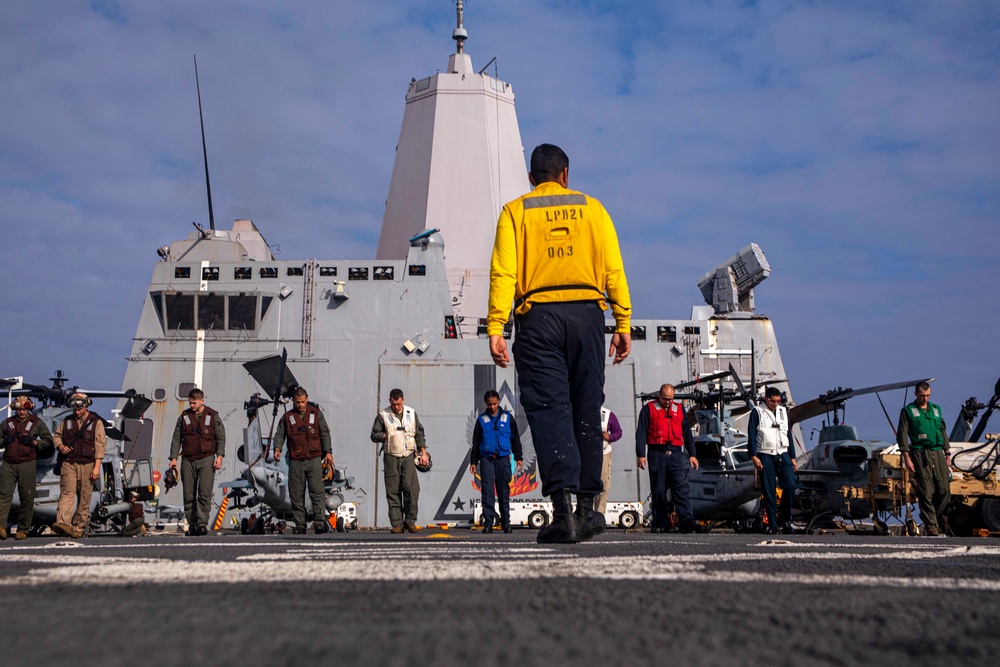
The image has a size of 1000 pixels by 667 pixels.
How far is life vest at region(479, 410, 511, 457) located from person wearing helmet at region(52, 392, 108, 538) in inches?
178

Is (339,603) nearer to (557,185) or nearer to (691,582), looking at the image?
(691,582)

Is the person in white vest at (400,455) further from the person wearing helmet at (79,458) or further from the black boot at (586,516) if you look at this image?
the black boot at (586,516)

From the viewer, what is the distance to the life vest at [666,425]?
10.7m

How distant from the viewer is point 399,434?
11328 millimetres

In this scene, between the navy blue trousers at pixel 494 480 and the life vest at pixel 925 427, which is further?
the navy blue trousers at pixel 494 480

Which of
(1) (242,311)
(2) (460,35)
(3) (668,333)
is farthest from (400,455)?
(2) (460,35)

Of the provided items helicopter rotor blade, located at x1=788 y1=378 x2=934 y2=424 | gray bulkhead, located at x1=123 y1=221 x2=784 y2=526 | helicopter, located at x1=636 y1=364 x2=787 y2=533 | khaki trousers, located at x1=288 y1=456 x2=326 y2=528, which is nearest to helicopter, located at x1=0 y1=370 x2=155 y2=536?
khaki trousers, located at x1=288 y1=456 x2=326 y2=528

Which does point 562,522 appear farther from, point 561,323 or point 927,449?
point 927,449

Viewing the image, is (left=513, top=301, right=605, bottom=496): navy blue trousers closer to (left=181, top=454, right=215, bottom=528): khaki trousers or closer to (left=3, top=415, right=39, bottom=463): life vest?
(left=181, top=454, right=215, bottom=528): khaki trousers

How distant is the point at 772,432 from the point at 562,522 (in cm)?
666

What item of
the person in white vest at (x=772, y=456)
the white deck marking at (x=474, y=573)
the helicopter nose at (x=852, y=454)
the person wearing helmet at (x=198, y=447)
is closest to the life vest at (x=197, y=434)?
the person wearing helmet at (x=198, y=447)

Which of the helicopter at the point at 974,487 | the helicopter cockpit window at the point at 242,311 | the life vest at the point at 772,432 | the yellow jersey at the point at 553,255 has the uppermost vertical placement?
the helicopter cockpit window at the point at 242,311

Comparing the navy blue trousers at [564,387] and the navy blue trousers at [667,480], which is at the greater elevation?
the navy blue trousers at [564,387]

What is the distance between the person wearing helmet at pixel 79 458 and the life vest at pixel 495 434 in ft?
14.9
